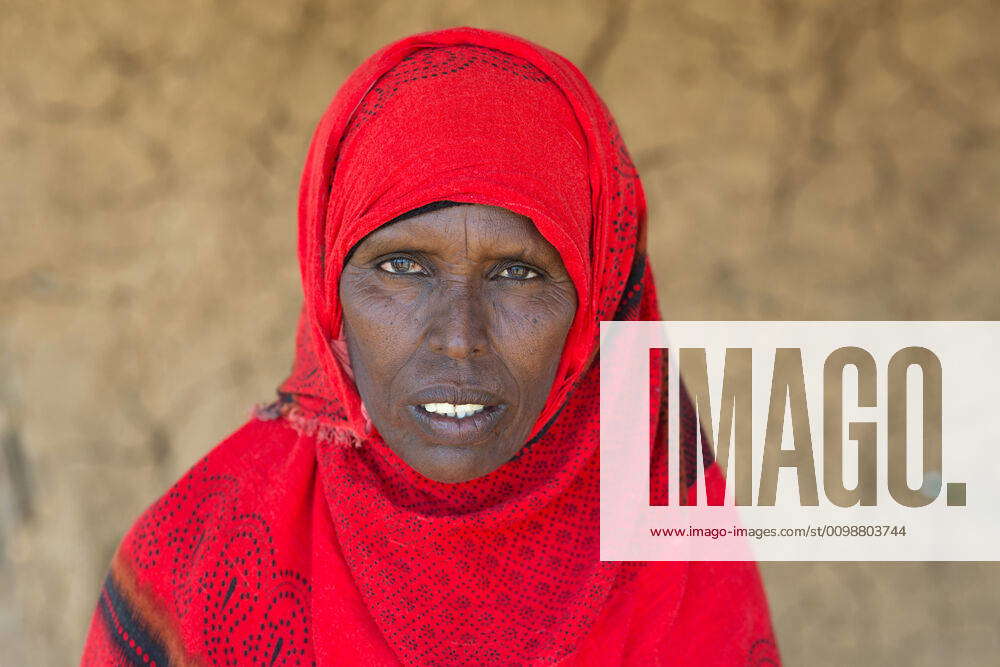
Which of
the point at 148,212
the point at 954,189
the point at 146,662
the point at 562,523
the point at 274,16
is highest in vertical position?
the point at 274,16

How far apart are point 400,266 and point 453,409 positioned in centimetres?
23

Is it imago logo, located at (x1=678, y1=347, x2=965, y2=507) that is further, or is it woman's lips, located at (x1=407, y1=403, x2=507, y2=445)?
imago logo, located at (x1=678, y1=347, x2=965, y2=507)

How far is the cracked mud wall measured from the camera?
8.85 ft

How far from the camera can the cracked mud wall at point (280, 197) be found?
2697 mm

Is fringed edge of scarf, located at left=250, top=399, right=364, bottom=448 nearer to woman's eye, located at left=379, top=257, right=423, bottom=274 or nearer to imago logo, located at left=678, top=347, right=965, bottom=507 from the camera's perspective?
woman's eye, located at left=379, top=257, right=423, bottom=274

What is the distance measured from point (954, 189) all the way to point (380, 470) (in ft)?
6.29

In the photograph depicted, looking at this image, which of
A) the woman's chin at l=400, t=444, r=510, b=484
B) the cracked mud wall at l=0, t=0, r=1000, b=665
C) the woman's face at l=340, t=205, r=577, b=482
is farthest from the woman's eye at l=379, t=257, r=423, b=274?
the cracked mud wall at l=0, t=0, r=1000, b=665

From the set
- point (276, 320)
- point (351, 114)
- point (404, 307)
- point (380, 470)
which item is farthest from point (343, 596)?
point (276, 320)

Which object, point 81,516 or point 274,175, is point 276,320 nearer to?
point 274,175

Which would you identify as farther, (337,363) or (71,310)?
(71,310)

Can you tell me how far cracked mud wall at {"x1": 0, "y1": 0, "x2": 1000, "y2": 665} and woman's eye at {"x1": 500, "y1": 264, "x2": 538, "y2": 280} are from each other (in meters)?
1.35

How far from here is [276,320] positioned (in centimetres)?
282

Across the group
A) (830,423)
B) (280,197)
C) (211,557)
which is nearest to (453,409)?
(211,557)

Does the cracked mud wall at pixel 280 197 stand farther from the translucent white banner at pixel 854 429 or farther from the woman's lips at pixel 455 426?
the woman's lips at pixel 455 426
